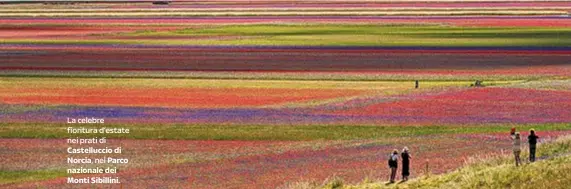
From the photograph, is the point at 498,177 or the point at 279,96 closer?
the point at 498,177

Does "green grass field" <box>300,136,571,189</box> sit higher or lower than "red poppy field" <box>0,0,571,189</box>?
lower

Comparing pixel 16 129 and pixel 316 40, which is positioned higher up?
pixel 316 40

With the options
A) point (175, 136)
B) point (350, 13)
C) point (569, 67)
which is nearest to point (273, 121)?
point (175, 136)

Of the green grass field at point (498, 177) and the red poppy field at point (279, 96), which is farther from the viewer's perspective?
the red poppy field at point (279, 96)

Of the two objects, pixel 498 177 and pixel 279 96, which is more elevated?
pixel 279 96

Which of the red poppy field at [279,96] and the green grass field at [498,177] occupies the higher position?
the red poppy field at [279,96]

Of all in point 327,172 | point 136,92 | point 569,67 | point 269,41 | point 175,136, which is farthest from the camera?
point 269,41

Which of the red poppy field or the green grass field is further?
the red poppy field

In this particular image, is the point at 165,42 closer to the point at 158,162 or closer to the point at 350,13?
the point at 350,13
